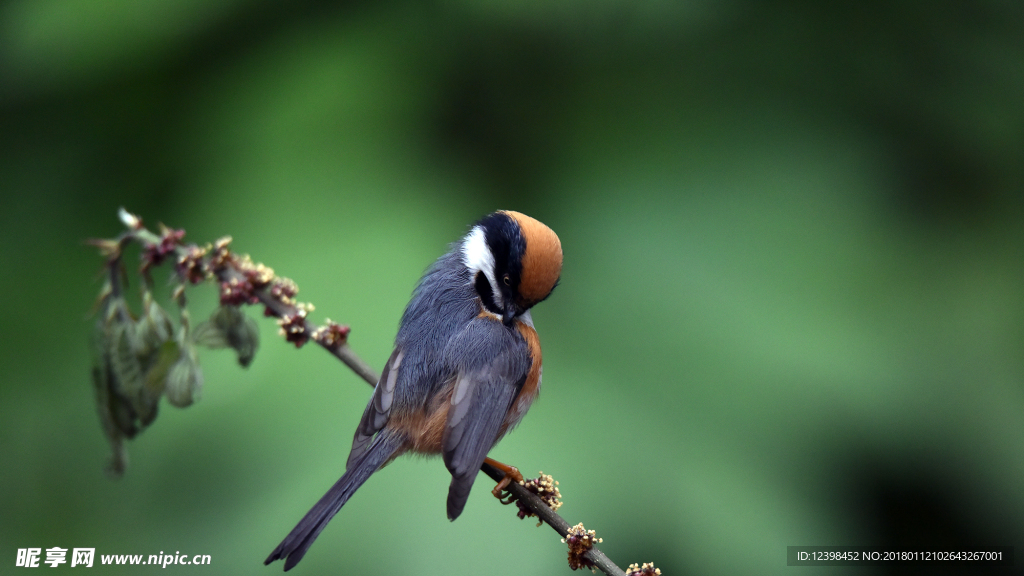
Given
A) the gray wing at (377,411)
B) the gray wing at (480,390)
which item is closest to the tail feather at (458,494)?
the gray wing at (480,390)

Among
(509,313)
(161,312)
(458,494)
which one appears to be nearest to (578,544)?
(458,494)

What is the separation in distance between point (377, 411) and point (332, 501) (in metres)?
0.29

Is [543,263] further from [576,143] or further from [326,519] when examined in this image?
[576,143]

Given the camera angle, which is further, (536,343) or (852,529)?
(852,529)

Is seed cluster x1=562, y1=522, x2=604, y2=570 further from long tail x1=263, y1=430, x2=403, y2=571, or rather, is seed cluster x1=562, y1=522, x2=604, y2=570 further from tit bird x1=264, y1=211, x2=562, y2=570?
long tail x1=263, y1=430, x2=403, y2=571

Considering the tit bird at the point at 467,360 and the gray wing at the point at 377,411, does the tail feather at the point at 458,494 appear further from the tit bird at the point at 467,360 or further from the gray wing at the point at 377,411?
the gray wing at the point at 377,411

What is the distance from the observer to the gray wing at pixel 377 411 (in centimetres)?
182

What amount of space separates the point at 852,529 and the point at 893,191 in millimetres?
1327

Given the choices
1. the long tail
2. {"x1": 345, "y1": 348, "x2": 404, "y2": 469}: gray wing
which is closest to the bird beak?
{"x1": 345, "y1": 348, "x2": 404, "y2": 469}: gray wing

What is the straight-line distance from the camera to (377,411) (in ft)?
5.99

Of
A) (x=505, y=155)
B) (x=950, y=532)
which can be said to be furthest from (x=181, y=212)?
(x=950, y=532)

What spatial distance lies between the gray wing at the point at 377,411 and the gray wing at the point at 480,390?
17 centimetres

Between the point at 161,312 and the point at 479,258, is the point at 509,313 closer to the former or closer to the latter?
the point at 479,258

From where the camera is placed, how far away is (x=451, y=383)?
1.82 m
